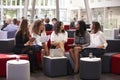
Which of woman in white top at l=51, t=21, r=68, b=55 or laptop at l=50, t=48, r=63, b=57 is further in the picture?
woman in white top at l=51, t=21, r=68, b=55

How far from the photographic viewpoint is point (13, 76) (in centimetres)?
602

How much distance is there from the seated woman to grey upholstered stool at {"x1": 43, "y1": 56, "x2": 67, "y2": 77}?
70 cm

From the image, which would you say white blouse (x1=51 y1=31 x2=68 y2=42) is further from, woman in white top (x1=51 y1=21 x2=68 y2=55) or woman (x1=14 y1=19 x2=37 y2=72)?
woman (x1=14 y1=19 x2=37 y2=72)

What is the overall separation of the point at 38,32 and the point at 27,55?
851mm

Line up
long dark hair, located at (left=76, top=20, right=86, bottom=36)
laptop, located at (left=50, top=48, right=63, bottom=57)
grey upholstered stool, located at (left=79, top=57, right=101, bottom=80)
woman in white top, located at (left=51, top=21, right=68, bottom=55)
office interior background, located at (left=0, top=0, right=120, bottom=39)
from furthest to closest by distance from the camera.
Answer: office interior background, located at (left=0, top=0, right=120, bottom=39) < woman in white top, located at (left=51, top=21, right=68, bottom=55) < long dark hair, located at (left=76, top=20, right=86, bottom=36) < laptop, located at (left=50, top=48, right=63, bottom=57) < grey upholstered stool, located at (left=79, top=57, right=101, bottom=80)

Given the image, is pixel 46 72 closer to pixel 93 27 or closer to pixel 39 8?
pixel 93 27

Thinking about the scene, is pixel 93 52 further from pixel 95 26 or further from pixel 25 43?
pixel 25 43

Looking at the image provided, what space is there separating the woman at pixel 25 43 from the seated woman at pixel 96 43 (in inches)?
58.2

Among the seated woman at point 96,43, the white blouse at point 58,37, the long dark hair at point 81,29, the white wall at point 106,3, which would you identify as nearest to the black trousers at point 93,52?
the seated woman at point 96,43

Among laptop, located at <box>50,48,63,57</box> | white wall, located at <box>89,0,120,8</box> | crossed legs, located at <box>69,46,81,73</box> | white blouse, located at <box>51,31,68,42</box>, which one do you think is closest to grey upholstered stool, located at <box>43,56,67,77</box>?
laptop, located at <box>50,48,63,57</box>

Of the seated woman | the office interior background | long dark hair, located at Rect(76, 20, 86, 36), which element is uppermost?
the office interior background

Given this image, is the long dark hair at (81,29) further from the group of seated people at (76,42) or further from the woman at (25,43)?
the woman at (25,43)

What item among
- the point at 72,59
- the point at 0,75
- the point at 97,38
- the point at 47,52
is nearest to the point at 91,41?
the point at 97,38

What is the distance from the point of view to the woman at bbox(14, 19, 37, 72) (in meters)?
7.65
